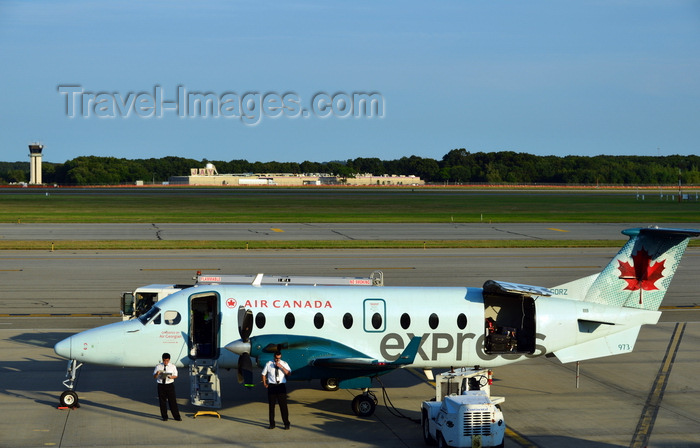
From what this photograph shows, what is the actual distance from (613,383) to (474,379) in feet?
19.3

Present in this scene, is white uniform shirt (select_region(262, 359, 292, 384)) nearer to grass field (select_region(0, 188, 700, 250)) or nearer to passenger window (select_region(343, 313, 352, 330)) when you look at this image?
passenger window (select_region(343, 313, 352, 330))

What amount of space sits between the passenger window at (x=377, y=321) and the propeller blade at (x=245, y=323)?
2953 mm

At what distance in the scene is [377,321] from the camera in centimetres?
1898

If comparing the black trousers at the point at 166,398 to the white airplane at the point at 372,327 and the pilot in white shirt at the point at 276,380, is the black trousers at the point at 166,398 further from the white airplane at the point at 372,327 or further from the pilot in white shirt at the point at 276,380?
the pilot in white shirt at the point at 276,380

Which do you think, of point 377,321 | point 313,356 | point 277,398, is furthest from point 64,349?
point 377,321

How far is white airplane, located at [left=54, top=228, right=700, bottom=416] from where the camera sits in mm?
18203

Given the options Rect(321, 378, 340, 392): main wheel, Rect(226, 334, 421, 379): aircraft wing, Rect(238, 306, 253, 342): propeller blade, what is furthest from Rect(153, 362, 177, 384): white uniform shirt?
Rect(321, 378, 340, 392): main wheel

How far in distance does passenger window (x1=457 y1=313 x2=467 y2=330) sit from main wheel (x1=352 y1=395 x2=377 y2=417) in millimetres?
2842

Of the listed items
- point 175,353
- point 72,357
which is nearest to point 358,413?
point 175,353

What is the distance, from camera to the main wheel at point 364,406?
60.4ft

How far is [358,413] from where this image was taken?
725 inches

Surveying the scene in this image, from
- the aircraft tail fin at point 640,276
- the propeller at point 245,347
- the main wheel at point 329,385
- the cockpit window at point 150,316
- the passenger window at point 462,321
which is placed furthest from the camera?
the aircraft tail fin at point 640,276

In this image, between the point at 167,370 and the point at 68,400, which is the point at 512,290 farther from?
the point at 68,400

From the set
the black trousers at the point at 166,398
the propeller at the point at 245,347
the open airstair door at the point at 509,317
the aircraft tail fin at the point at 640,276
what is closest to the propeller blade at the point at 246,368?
the propeller at the point at 245,347
